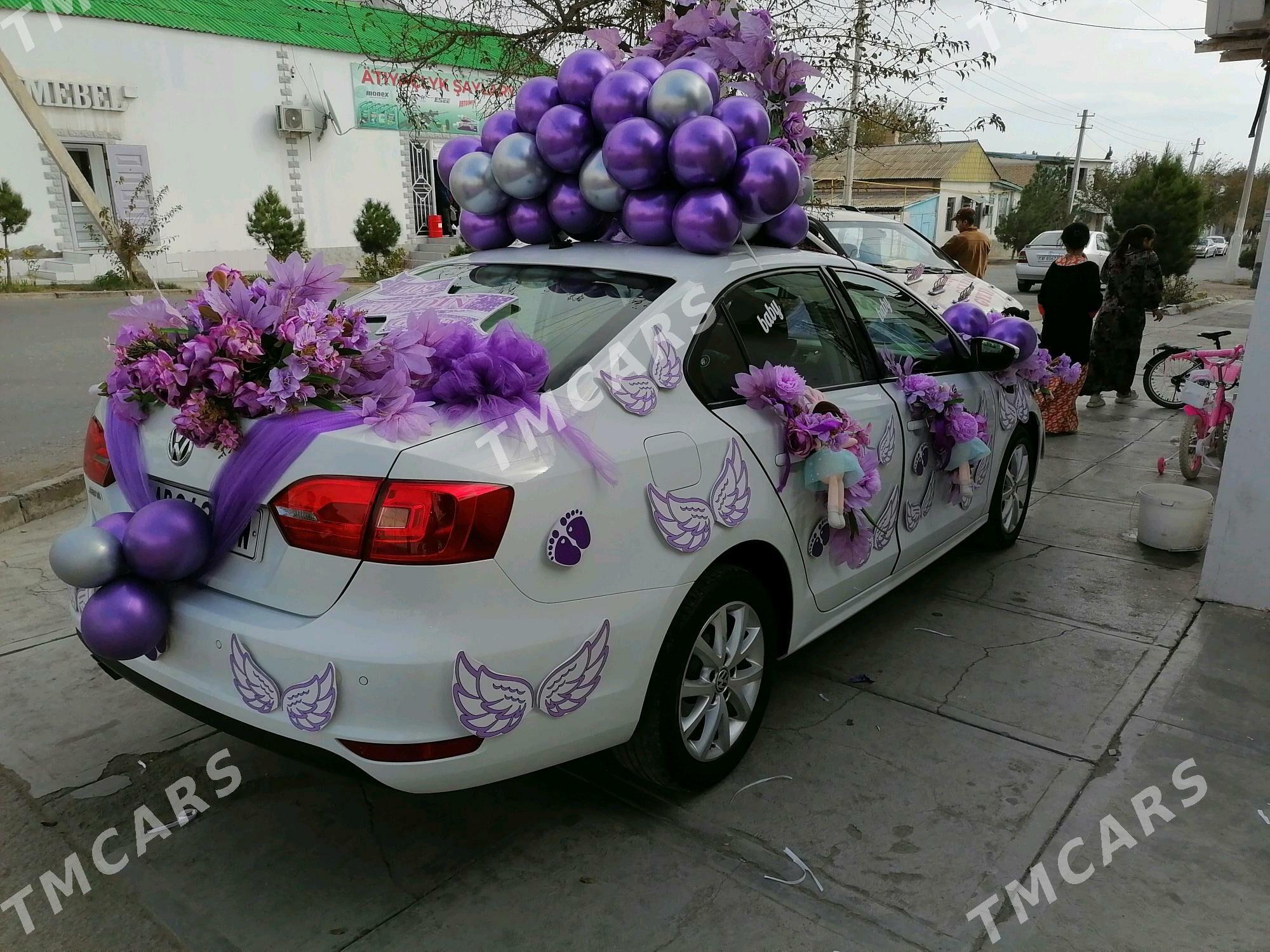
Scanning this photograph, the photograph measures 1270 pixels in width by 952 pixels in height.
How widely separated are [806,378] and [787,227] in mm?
714

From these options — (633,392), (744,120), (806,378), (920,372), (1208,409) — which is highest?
(744,120)

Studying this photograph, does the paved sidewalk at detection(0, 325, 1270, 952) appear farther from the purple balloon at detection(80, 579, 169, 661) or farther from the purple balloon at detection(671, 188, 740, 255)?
the purple balloon at detection(671, 188, 740, 255)

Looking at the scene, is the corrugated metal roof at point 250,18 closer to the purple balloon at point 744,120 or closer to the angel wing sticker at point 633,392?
the purple balloon at point 744,120

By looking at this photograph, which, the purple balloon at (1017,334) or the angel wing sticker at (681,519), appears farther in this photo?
the purple balloon at (1017,334)

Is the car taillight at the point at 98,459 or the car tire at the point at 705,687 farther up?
the car taillight at the point at 98,459

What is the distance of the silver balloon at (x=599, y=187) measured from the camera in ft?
11.5

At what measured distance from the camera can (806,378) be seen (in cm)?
329

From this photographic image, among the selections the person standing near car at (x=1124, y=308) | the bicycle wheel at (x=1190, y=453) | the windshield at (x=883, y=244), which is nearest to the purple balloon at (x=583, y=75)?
the bicycle wheel at (x=1190, y=453)

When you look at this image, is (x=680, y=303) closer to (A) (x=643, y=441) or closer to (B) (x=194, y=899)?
(A) (x=643, y=441)

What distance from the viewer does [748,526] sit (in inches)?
111

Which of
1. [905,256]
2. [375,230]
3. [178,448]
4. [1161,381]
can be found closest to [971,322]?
[178,448]

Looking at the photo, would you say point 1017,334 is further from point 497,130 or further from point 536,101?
point 497,130

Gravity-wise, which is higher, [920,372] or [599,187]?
[599,187]

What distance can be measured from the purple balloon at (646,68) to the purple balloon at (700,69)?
0.07 m
